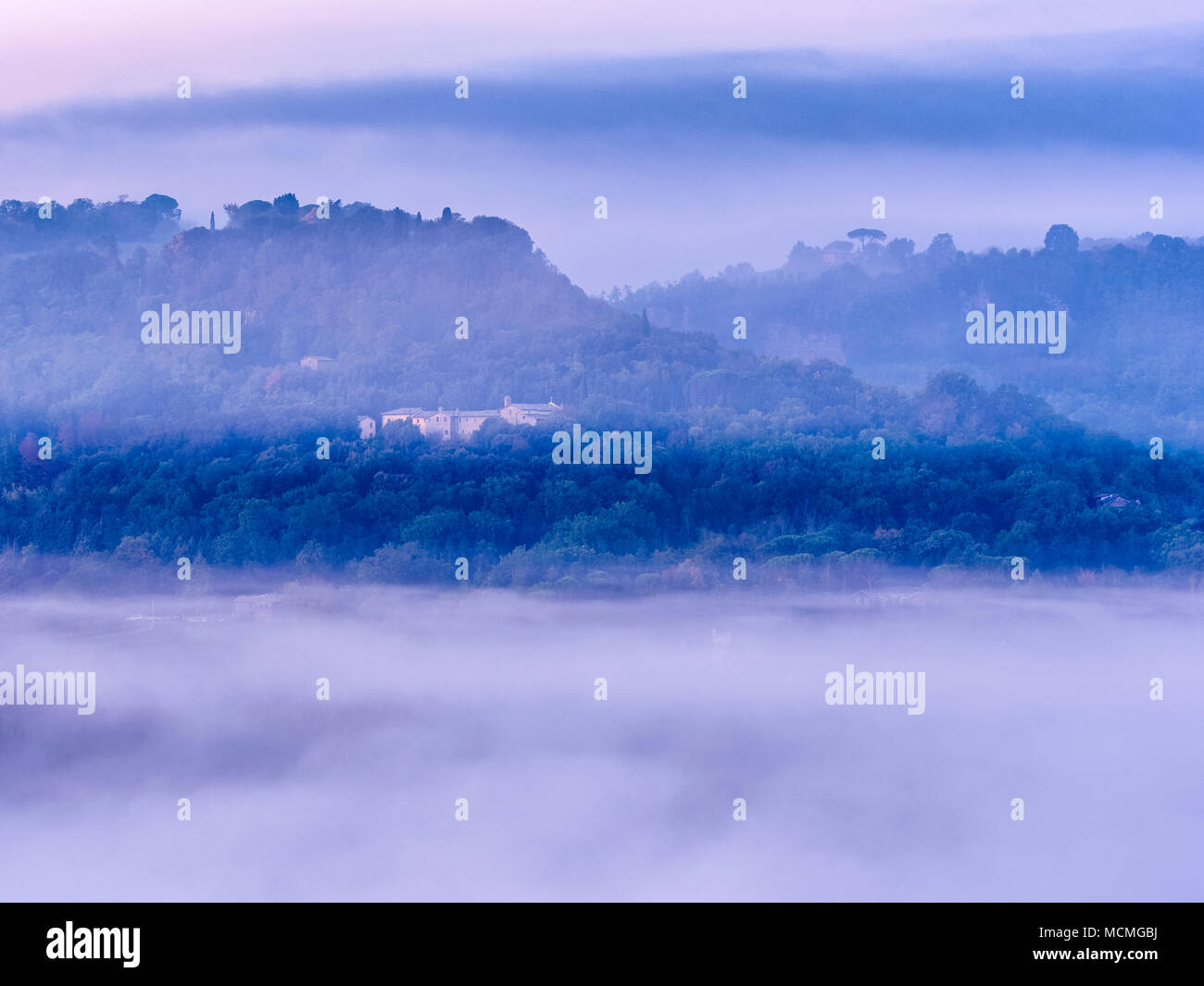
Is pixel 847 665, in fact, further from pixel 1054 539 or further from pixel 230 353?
pixel 230 353

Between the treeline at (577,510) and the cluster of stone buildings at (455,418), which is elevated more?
the cluster of stone buildings at (455,418)

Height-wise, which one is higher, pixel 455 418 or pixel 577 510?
pixel 455 418

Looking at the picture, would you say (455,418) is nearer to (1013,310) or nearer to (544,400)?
(544,400)

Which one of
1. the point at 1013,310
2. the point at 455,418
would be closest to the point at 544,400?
the point at 455,418

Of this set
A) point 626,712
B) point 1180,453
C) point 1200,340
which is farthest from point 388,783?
point 1200,340

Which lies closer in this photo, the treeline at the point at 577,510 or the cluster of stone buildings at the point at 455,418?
the treeline at the point at 577,510

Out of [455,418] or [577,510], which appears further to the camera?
[455,418]
